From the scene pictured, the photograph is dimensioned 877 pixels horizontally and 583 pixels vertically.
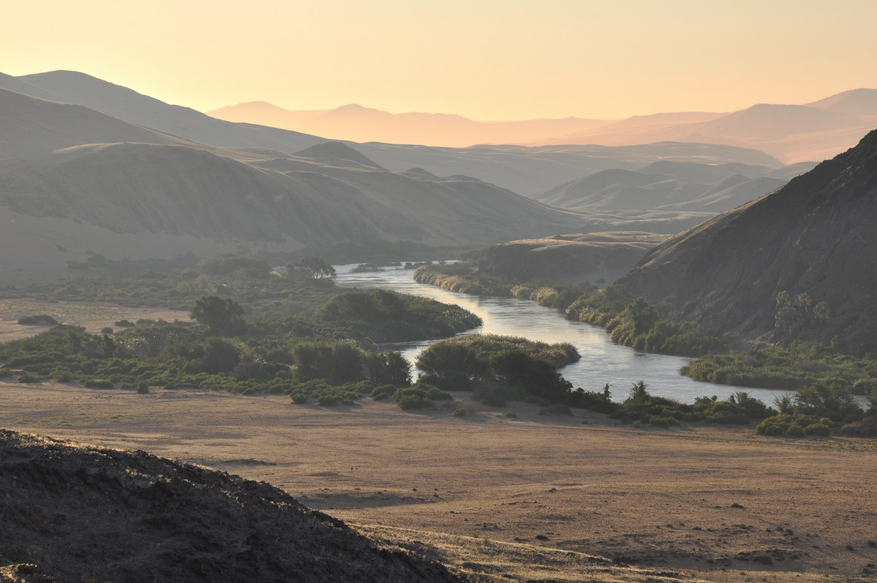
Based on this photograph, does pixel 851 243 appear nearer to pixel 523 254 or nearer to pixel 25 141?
pixel 523 254

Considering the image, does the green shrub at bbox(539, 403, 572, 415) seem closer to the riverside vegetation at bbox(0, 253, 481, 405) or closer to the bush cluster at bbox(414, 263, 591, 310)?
the riverside vegetation at bbox(0, 253, 481, 405)

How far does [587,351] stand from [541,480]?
3146 centimetres

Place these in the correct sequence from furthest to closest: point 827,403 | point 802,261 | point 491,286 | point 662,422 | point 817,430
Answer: point 491,286 → point 802,261 → point 827,403 → point 662,422 → point 817,430

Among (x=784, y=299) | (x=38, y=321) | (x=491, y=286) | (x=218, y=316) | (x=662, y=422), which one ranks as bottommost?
(x=38, y=321)

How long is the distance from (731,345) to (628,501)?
115ft

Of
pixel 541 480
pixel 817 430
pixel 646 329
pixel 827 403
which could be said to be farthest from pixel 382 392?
pixel 646 329

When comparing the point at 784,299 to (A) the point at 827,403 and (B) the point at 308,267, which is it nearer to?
(A) the point at 827,403

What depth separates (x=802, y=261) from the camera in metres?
49.8

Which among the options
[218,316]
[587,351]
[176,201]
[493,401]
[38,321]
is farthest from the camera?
[176,201]

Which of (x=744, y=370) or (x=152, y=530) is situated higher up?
(x=152, y=530)

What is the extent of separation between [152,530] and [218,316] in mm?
44616

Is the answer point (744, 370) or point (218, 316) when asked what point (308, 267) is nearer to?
point (218, 316)

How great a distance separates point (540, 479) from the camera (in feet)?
60.2

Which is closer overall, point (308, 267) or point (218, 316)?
point (218, 316)
